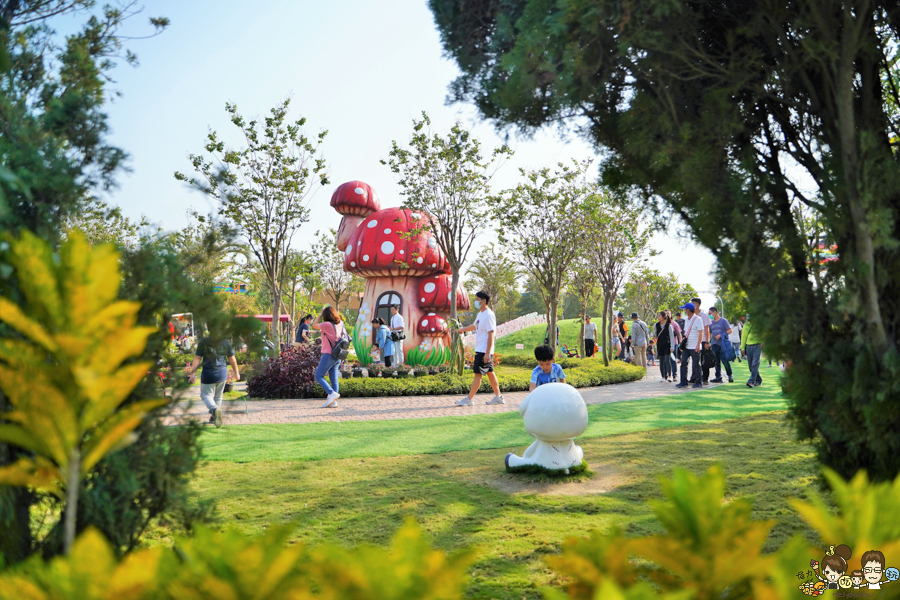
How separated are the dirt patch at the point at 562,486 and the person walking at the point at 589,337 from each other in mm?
18585

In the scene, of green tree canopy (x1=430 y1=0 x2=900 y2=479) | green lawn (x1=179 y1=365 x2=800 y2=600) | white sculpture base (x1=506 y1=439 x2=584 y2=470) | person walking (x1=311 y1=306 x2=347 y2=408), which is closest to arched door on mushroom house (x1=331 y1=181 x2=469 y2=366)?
person walking (x1=311 y1=306 x2=347 y2=408)

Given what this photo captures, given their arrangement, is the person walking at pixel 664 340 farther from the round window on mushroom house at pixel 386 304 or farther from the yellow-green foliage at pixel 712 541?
the yellow-green foliage at pixel 712 541

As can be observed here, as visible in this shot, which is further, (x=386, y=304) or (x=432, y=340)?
(x=386, y=304)

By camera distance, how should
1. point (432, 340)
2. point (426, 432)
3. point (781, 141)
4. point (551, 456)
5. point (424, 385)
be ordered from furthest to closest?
point (432, 340) < point (424, 385) < point (426, 432) < point (551, 456) < point (781, 141)

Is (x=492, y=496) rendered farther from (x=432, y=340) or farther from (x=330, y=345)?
(x=432, y=340)

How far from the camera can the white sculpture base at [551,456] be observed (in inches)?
219

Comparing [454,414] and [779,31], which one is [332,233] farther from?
[779,31]

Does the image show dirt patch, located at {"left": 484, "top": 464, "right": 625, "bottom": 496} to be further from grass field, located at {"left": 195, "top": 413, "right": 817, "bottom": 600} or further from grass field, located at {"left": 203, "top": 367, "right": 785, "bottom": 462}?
grass field, located at {"left": 203, "top": 367, "right": 785, "bottom": 462}

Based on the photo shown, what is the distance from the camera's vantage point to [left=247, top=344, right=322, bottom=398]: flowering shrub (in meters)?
13.0

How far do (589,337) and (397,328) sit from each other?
9607 mm

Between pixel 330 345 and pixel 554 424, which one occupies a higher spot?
pixel 330 345

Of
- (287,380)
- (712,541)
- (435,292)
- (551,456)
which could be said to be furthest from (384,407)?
(712,541)

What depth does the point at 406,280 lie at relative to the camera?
18.8 meters

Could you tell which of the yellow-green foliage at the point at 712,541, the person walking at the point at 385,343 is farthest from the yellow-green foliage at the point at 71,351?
the person walking at the point at 385,343
